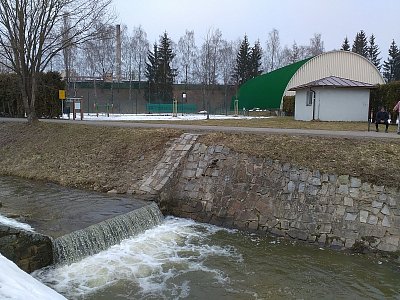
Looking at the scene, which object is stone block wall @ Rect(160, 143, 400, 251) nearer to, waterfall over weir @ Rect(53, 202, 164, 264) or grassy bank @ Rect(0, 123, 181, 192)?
waterfall over weir @ Rect(53, 202, 164, 264)

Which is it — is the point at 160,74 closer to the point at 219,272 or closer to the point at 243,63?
the point at 243,63

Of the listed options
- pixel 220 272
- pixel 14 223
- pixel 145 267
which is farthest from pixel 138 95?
pixel 220 272

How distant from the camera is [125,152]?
15.5 metres

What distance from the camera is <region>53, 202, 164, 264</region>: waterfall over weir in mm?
8562

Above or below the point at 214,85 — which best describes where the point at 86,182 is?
below

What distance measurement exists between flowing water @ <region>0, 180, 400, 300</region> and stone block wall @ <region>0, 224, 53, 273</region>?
0.21 m

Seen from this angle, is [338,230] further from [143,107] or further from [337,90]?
[143,107]

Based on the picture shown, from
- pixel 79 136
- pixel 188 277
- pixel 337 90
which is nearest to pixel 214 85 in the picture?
pixel 337 90

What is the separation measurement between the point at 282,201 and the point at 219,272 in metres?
3.51

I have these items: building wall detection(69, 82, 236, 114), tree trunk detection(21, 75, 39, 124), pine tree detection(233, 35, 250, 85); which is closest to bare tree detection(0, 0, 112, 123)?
tree trunk detection(21, 75, 39, 124)

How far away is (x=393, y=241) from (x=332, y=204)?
168 centimetres

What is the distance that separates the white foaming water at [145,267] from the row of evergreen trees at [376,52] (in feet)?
216

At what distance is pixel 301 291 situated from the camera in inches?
302

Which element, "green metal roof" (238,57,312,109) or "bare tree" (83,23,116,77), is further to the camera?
"bare tree" (83,23,116,77)
